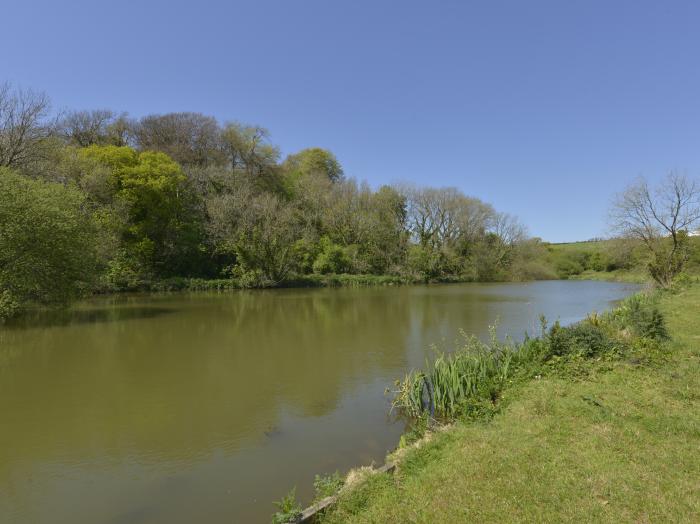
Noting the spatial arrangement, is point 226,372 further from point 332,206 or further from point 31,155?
point 332,206

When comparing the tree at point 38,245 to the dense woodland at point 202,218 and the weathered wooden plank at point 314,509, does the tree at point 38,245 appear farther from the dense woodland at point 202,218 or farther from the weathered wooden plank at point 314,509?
the weathered wooden plank at point 314,509

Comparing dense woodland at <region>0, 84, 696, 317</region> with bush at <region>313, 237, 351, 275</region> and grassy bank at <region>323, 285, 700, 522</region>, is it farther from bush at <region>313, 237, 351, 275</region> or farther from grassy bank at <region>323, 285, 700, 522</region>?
grassy bank at <region>323, 285, 700, 522</region>

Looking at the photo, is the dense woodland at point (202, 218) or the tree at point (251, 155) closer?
the dense woodland at point (202, 218)

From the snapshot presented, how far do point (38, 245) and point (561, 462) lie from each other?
1942cm

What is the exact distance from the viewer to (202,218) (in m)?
40.5

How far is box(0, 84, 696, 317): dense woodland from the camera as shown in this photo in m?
18.0

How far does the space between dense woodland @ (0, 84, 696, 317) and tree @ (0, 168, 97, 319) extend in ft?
0.15

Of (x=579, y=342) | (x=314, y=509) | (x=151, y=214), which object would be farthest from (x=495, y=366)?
(x=151, y=214)

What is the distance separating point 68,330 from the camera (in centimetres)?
1691

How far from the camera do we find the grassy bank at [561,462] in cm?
385

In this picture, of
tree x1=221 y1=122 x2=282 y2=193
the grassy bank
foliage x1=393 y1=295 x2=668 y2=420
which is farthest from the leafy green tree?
the grassy bank

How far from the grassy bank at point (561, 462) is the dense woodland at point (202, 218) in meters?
17.9

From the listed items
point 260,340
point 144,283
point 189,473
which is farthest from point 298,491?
point 144,283

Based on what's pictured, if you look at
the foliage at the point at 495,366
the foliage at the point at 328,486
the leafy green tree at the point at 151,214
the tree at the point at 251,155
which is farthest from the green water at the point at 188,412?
the tree at the point at 251,155
